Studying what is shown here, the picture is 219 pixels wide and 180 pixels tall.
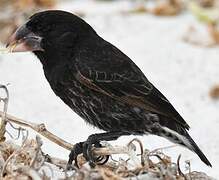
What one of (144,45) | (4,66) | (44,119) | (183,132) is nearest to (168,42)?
(144,45)

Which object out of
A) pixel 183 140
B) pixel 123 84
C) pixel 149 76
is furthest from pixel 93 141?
pixel 149 76

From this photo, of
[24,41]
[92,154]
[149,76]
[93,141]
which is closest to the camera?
[92,154]

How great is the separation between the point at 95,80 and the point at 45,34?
0.34 meters

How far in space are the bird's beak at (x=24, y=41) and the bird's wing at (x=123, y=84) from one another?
0.24 m

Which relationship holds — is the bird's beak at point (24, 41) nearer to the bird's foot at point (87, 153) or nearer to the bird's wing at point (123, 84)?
the bird's wing at point (123, 84)

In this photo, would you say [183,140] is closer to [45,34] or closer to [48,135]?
[48,135]

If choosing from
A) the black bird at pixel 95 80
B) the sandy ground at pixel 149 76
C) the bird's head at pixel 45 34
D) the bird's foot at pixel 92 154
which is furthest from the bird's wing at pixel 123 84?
the sandy ground at pixel 149 76

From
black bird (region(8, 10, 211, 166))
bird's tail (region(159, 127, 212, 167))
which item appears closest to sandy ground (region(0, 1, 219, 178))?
bird's tail (region(159, 127, 212, 167))

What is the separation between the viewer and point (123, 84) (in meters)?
4.31

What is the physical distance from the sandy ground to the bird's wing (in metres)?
0.63

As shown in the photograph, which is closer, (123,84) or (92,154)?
(92,154)

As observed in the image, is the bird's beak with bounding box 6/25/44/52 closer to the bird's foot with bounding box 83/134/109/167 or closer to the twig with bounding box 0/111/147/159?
the twig with bounding box 0/111/147/159

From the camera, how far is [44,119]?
578cm

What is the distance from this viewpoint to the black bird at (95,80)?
13.8 ft
